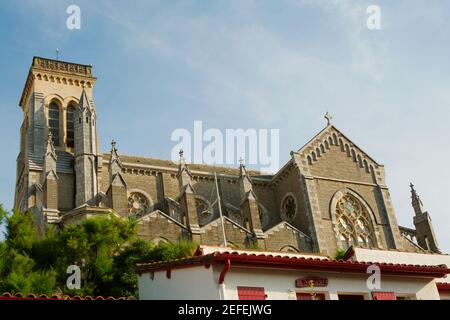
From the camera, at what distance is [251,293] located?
45.4ft

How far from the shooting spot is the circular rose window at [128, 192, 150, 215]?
42.8 meters

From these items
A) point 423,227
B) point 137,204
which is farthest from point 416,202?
point 137,204

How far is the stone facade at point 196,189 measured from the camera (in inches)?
1518

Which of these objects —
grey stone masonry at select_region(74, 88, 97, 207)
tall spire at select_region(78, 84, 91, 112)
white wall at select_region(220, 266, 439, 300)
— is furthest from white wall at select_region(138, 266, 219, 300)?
tall spire at select_region(78, 84, 91, 112)

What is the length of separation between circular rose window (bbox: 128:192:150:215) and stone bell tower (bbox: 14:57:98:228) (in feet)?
11.8

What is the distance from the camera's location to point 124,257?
30.6 m

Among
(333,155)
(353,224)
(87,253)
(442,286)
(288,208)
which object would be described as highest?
(333,155)

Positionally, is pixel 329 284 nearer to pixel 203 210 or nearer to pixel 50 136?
pixel 203 210

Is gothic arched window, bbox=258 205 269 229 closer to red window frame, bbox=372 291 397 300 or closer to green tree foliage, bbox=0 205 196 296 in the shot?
green tree foliage, bbox=0 205 196 296

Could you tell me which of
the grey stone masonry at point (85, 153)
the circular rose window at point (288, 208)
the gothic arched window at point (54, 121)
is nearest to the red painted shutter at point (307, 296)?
the grey stone masonry at point (85, 153)

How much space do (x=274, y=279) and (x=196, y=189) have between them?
32.1 meters

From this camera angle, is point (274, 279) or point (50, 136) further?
point (50, 136)
